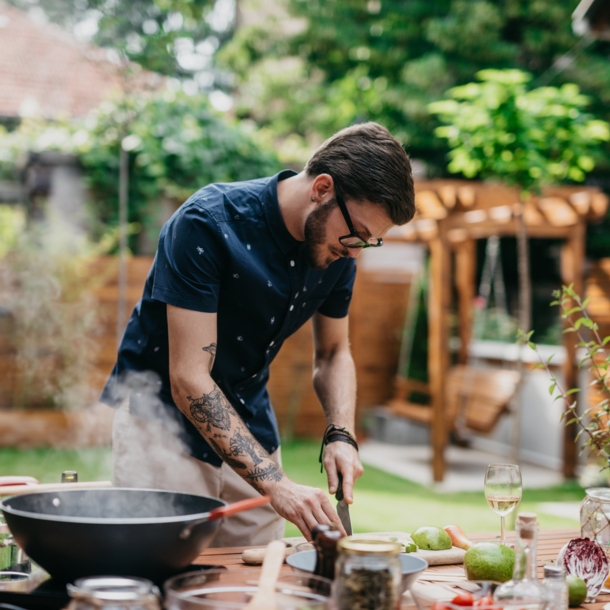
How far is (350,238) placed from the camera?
6.03ft

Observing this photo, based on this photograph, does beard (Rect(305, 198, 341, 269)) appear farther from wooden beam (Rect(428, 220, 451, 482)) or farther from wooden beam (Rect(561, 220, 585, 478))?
wooden beam (Rect(561, 220, 585, 478))

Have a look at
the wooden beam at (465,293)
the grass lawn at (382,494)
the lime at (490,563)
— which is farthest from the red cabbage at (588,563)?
the wooden beam at (465,293)

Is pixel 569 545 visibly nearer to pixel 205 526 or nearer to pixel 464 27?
pixel 205 526

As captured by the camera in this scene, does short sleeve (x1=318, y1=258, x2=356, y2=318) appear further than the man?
Yes

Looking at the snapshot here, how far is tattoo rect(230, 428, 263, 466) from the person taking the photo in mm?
1714

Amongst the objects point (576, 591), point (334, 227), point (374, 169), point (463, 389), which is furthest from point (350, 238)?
point (463, 389)

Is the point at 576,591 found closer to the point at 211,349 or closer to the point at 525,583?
the point at 525,583

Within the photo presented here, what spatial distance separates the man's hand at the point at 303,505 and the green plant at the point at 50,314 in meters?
5.51

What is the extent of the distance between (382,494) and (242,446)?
3979 mm

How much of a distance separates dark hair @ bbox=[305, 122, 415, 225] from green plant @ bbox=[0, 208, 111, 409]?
210 inches

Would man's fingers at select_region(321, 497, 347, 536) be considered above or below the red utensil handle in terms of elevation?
below

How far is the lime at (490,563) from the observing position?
4.69 ft

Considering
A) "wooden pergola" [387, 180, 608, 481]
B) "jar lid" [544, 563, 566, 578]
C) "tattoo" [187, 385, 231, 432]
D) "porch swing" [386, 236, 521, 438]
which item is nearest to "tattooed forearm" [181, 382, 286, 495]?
"tattoo" [187, 385, 231, 432]

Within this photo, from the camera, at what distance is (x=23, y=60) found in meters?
11.3
